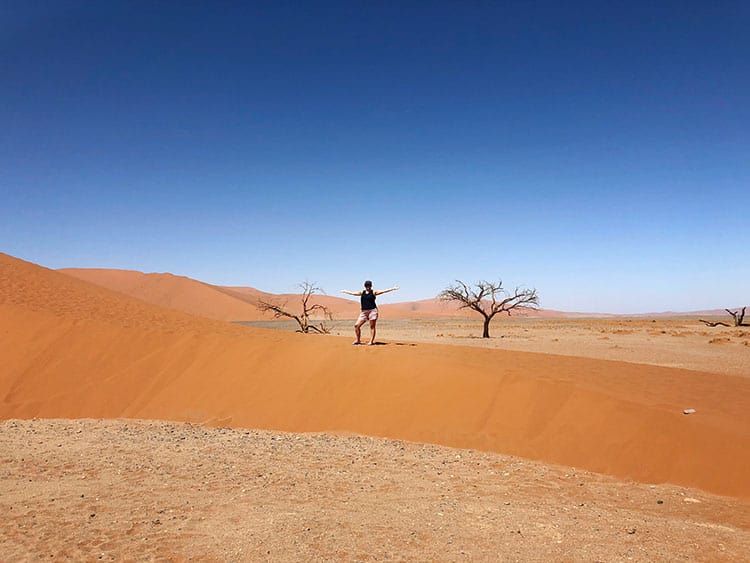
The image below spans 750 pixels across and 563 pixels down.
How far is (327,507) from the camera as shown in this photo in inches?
170

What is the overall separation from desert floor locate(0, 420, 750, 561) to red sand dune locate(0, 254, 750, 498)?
2.26 feet

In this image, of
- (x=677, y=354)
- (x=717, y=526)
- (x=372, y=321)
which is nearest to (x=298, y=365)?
(x=372, y=321)

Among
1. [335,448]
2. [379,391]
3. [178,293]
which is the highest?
[178,293]

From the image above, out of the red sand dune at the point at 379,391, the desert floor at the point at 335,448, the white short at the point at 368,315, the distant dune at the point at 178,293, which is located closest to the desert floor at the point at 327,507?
the desert floor at the point at 335,448

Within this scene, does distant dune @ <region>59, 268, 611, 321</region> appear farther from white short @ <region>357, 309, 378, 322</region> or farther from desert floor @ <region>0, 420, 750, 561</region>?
desert floor @ <region>0, 420, 750, 561</region>

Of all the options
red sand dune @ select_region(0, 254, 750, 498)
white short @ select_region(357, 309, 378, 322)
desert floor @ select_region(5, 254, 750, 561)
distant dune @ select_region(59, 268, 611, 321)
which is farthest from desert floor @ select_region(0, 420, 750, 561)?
distant dune @ select_region(59, 268, 611, 321)

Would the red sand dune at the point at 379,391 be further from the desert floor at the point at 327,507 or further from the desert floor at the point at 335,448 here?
the desert floor at the point at 327,507

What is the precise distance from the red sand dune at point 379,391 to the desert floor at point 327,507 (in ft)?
2.26

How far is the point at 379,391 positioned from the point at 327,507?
392 centimetres

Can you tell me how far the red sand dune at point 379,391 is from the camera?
6035 millimetres

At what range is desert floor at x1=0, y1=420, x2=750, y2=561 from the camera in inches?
138

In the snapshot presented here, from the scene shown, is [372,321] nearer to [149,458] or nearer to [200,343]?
[200,343]

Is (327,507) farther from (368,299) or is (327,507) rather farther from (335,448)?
(368,299)

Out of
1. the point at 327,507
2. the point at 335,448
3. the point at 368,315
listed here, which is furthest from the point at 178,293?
the point at 327,507
